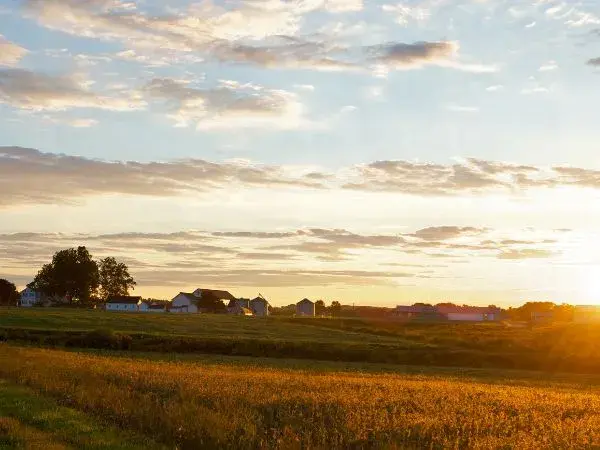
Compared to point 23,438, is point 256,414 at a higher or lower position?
higher

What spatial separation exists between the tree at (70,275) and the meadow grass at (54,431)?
157 m

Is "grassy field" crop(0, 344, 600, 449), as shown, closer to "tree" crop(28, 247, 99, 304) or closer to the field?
the field

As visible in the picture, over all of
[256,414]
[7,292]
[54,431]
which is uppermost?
[7,292]

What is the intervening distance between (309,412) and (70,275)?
161677 millimetres

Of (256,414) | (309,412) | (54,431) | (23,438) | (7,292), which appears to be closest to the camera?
(23,438)

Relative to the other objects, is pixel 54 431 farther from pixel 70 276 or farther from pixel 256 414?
pixel 70 276

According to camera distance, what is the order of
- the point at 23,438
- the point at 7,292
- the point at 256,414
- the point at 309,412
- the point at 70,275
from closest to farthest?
the point at 23,438
the point at 256,414
the point at 309,412
the point at 70,275
the point at 7,292

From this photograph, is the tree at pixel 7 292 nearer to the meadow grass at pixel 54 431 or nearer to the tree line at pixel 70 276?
the tree line at pixel 70 276

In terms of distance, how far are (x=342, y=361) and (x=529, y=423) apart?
41803 mm

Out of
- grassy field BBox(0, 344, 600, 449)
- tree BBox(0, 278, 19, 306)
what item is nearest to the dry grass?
grassy field BBox(0, 344, 600, 449)

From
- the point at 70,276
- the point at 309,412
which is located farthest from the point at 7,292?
the point at 309,412

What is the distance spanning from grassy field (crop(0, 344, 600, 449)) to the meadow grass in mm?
500

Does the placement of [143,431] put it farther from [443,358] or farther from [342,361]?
[443,358]

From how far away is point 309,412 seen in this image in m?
21.0
